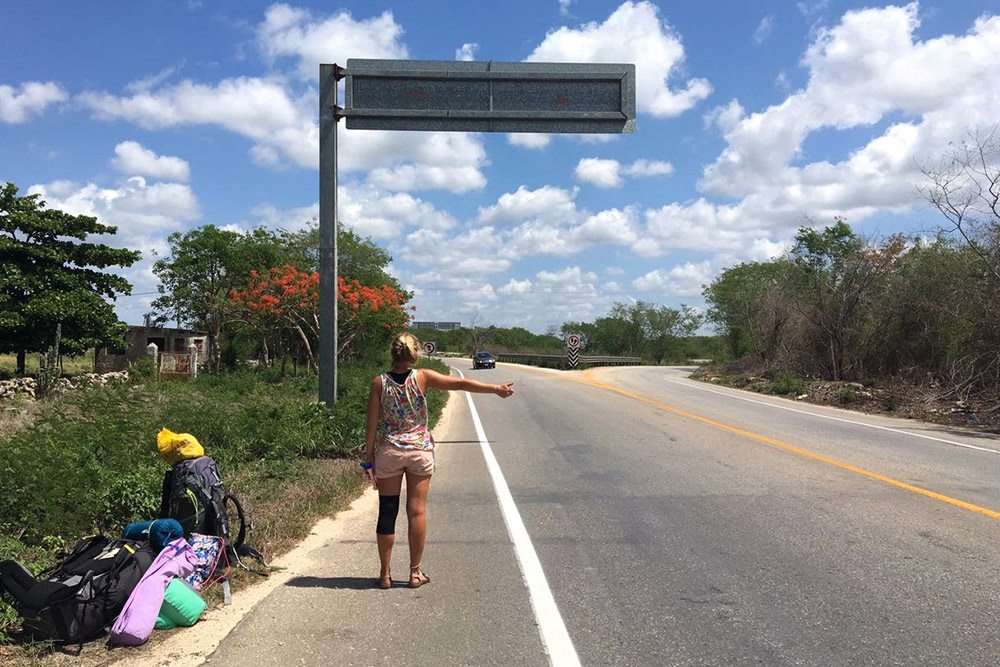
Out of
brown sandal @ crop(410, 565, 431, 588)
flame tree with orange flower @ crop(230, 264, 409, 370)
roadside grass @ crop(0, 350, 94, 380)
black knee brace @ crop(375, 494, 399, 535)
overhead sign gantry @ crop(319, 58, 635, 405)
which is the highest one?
overhead sign gantry @ crop(319, 58, 635, 405)

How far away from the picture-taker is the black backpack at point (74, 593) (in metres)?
3.97

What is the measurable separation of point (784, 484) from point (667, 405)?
12.0 metres

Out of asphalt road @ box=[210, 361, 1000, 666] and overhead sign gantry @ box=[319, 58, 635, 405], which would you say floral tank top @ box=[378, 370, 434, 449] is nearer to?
asphalt road @ box=[210, 361, 1000, 666]

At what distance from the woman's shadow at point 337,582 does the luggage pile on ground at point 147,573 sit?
465 millimetres

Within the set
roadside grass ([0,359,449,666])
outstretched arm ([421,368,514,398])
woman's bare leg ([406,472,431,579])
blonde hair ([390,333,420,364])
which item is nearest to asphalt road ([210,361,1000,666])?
woman's bare leg ([406,472,431,579])

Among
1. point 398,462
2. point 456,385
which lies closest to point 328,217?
point 456,385

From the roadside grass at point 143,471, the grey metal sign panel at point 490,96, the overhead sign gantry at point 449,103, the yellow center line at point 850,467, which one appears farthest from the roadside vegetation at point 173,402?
the yellow center line at point 850,467

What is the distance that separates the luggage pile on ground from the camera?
13.2ft

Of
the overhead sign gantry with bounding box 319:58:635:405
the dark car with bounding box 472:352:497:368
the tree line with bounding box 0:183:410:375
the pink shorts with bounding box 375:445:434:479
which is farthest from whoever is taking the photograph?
the dark car with bounding box 472:352:497:368

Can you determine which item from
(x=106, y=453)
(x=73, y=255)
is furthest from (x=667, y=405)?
(x=73, y=255)

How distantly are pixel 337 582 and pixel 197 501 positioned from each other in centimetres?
118

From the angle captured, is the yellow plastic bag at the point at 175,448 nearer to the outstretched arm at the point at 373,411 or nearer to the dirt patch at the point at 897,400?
the outstretched arm at the point at 373,411

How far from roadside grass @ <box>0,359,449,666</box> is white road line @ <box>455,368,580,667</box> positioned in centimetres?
189

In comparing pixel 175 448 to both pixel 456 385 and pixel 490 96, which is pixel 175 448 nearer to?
pixel 456 385
